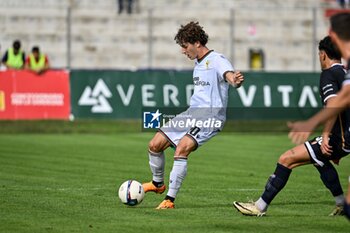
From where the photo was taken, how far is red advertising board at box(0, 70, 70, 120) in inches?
1113

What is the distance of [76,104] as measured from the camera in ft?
94.2

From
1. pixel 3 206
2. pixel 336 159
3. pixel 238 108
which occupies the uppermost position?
pixel 336 159

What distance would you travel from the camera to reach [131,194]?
12477 millimetres

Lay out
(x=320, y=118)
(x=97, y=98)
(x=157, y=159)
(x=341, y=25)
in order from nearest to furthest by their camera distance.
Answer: (x=320, y=118), (x=341, y=25), (x=157, y=159), (x=97, y=98)

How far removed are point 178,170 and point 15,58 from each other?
18.4m

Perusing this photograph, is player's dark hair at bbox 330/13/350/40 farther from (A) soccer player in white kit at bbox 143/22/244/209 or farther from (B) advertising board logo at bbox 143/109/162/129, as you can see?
(B) advertising board logo at bbox 143/109/162/129

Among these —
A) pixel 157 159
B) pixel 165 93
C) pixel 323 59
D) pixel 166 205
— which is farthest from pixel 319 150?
pixel 165 93

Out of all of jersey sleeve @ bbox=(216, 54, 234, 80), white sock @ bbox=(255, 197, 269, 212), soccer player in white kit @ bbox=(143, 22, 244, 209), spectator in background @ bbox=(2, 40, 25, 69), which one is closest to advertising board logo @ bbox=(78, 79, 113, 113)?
spectator in background @ bbox=(2, 40, 25, 69)

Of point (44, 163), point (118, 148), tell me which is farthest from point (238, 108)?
point (44, 163)

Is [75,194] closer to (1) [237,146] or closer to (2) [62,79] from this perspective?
(1) [237,146]

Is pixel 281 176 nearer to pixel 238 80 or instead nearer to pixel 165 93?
pixel 238 80

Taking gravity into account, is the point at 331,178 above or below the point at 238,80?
below

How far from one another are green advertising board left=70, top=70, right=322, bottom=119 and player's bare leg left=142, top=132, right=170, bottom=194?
15.4 meters

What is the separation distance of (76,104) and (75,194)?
14.9 meters
